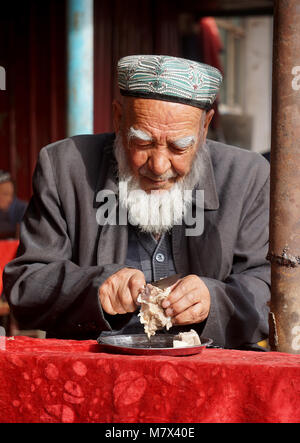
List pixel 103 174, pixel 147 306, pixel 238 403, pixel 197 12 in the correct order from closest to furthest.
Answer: pixel 238 403 → pixel 147 306 → pixel 103 174 → pixel 197 12

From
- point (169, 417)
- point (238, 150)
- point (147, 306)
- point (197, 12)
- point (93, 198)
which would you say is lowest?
point (169, 417)

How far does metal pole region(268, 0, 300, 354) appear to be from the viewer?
191 centimetres

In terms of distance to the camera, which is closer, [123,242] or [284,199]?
[284,199]

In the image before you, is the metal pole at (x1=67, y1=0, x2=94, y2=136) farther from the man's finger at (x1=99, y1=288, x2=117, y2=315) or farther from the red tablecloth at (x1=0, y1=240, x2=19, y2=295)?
the man's finger at (x1=99, y1=288, x2=117, y2=315)

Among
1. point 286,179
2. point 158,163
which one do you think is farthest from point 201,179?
point 286,179

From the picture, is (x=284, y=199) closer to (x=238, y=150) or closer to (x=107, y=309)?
(x=107, y=309)

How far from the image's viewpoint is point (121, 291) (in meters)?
2.32

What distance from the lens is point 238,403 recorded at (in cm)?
164

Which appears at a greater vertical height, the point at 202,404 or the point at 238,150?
the point at 238,150

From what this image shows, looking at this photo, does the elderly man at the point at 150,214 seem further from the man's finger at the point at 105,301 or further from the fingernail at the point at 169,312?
the fingernail at the point at 169,312

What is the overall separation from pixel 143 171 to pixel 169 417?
4.24 ft

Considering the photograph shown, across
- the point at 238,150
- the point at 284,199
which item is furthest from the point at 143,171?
the point at 284,199

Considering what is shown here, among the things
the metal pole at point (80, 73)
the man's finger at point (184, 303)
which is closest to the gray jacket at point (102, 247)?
the man's finger at point (184, 303)

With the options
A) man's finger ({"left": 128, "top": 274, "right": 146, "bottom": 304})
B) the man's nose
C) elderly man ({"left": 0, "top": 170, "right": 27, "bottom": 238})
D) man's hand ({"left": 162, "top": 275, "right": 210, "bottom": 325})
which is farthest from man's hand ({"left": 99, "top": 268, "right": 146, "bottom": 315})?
elderly man ({"left": 0, "top": 170, "right": 27, "bottom": 238})
